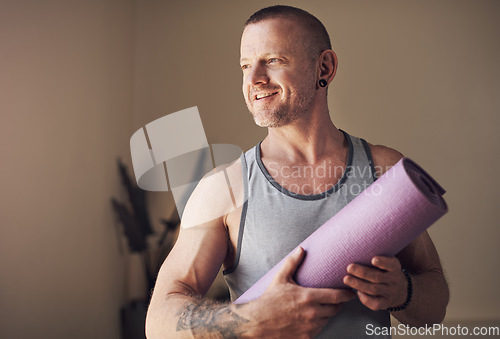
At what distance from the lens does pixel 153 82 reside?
10.7ft

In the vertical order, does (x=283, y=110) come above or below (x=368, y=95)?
below

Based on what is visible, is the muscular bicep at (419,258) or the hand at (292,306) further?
the muscular bicep at (419,258)

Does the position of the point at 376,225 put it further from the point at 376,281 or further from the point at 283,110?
the point at 283,110

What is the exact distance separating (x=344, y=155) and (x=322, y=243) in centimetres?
33

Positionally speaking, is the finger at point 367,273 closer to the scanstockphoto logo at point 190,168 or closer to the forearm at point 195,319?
the forearm at point 195,319

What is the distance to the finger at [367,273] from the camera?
29.5 inches

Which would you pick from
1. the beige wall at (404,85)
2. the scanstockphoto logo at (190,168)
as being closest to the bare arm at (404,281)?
the scanstockphoto logo at (190,168)

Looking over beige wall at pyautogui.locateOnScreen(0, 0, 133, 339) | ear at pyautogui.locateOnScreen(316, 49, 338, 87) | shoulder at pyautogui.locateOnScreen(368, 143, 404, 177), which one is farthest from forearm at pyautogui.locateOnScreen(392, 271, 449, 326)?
beige wall at pyautogui.locateOnScreen(0, 0, 133, 339)

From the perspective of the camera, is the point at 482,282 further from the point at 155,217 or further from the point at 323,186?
the point at 323,186

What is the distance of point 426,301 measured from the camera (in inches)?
36.6

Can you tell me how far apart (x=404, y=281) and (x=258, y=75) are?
0.50m

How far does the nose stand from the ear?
0.16 meters

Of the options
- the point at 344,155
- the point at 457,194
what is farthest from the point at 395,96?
the point at 344,155

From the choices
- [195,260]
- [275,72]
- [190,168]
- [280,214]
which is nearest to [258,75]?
[275,72]
